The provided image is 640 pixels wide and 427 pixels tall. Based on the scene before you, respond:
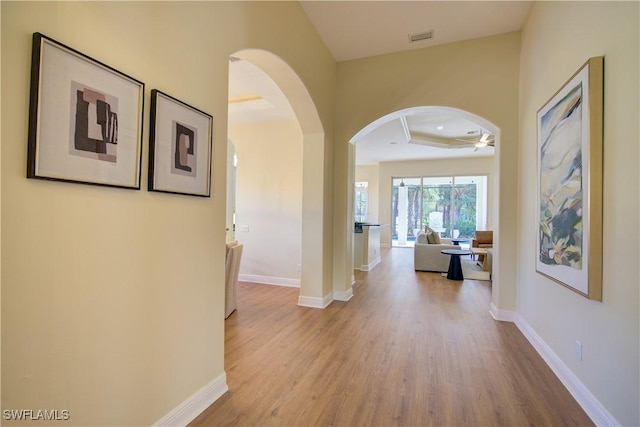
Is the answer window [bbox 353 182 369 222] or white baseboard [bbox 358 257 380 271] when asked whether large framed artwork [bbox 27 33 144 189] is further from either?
window [bbox 353 182 369 222]

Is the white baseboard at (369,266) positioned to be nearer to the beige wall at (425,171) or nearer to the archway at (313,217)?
the archway at (313,217)

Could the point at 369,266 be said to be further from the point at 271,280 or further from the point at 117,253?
the point at 117,253

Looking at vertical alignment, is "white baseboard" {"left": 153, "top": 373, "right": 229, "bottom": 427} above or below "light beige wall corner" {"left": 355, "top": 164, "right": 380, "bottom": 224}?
below

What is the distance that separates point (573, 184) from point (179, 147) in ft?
8.63

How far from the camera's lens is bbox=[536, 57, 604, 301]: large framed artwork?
1839 mm

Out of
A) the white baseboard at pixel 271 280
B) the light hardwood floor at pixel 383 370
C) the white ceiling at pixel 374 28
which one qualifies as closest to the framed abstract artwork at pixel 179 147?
the light hardwood floor at pixel 383 370

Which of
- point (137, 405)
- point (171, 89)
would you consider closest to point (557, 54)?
point (171, 89)

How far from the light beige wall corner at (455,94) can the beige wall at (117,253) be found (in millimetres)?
2287

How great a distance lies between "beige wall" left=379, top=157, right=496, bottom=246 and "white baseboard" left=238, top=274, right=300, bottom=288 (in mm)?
6645

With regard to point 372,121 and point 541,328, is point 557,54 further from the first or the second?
point 541,328

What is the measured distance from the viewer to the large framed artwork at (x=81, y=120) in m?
1.10

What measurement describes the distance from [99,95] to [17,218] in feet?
1.97

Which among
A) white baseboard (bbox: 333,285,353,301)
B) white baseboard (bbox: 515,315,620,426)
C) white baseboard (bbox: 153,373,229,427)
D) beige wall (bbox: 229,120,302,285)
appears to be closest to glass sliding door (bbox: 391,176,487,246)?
beige wall (bbox: 229,120,302,285)

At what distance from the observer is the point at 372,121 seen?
4.16 metres
